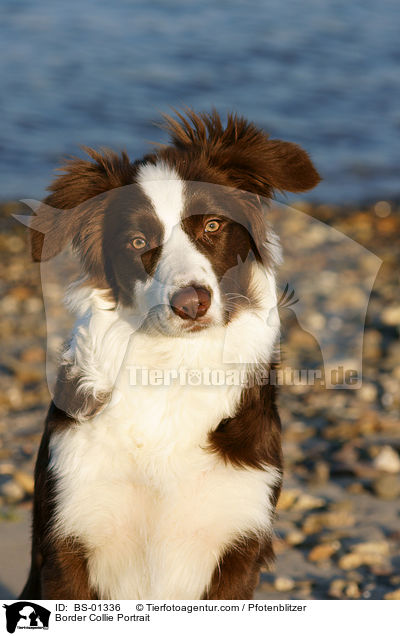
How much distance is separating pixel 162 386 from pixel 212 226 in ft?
2.19

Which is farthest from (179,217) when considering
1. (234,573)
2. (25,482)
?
(25,482)

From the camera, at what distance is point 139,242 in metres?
3.29

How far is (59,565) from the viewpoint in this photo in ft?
10.6

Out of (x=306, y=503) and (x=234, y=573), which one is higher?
(x=234, y=573)

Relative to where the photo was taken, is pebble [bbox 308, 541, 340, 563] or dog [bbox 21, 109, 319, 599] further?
pebble [bbox 308, 541, 340, 563]

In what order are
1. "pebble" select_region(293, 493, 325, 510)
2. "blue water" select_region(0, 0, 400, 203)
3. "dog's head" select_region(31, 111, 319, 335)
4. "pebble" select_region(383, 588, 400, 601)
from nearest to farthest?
"dog's head" select_region(31, 111, 319, 335), "pebble" select_region(383, 588, 400, 601), "pebble" select_region(293, 493, 325, 510), "blue water" select_region(0, 0, 400, 203)

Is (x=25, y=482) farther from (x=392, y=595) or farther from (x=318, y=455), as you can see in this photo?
(x=392, y=595)

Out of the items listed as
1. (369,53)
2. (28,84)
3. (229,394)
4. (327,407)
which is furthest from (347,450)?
(369,53)

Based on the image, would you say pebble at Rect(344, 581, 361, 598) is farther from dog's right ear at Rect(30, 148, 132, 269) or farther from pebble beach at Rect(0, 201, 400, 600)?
dog's right ear at Rect(30, 148, 132, 269)

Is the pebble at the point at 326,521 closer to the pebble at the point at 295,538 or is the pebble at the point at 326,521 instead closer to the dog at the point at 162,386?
the pebble at the point at 295,538

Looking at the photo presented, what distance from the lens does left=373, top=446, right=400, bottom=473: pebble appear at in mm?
5137

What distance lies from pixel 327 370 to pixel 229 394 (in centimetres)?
367
